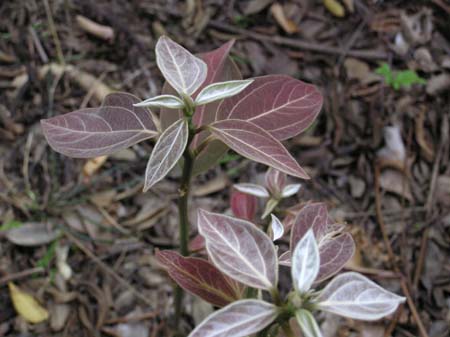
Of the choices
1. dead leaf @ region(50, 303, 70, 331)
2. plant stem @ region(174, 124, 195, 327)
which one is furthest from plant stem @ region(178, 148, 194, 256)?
dead leaf @ region(50, 303, 70, 331)

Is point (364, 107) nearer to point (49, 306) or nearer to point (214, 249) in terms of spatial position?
point (49, 306)

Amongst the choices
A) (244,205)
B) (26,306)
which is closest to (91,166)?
(26,306)

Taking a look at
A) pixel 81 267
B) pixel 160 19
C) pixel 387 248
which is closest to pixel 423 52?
pixel 387 248

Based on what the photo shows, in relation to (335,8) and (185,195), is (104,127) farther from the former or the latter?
(335,8)

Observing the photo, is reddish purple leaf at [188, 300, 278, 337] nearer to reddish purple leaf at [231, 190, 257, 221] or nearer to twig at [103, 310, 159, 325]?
reddish purple leaf at [231, 190, 257, 221]

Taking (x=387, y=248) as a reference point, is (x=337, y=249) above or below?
above

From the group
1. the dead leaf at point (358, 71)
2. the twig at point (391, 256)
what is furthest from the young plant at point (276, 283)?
the dead leaf at point (358, 71)

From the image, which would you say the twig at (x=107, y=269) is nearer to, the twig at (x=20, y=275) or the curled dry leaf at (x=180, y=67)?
the twig at (x=20, y=275)
